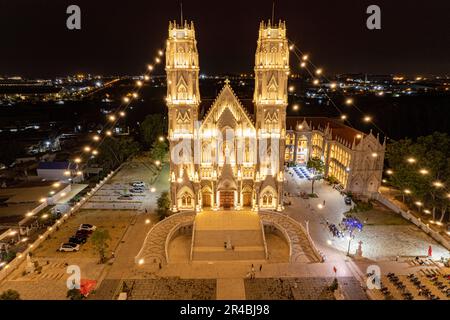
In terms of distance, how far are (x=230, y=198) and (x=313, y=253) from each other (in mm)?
11793

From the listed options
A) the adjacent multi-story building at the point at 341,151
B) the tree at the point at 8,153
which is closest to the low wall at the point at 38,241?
the tree at the point at 8,153

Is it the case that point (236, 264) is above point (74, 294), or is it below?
below

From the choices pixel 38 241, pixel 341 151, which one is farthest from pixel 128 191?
pixel 341 151

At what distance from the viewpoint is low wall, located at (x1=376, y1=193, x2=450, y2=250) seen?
31994 mm

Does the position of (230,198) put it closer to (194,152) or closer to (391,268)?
(194,152)

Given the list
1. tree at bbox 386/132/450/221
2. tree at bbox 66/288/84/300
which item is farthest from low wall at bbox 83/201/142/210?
tree at bbox 386/132/450/221

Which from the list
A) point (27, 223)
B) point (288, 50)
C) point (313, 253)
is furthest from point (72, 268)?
point (288, 50)

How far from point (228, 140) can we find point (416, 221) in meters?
21.3

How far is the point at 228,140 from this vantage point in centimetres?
3797

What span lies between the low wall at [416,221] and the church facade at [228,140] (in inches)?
525

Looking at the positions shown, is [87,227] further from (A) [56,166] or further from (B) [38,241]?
(A) [56,166]
